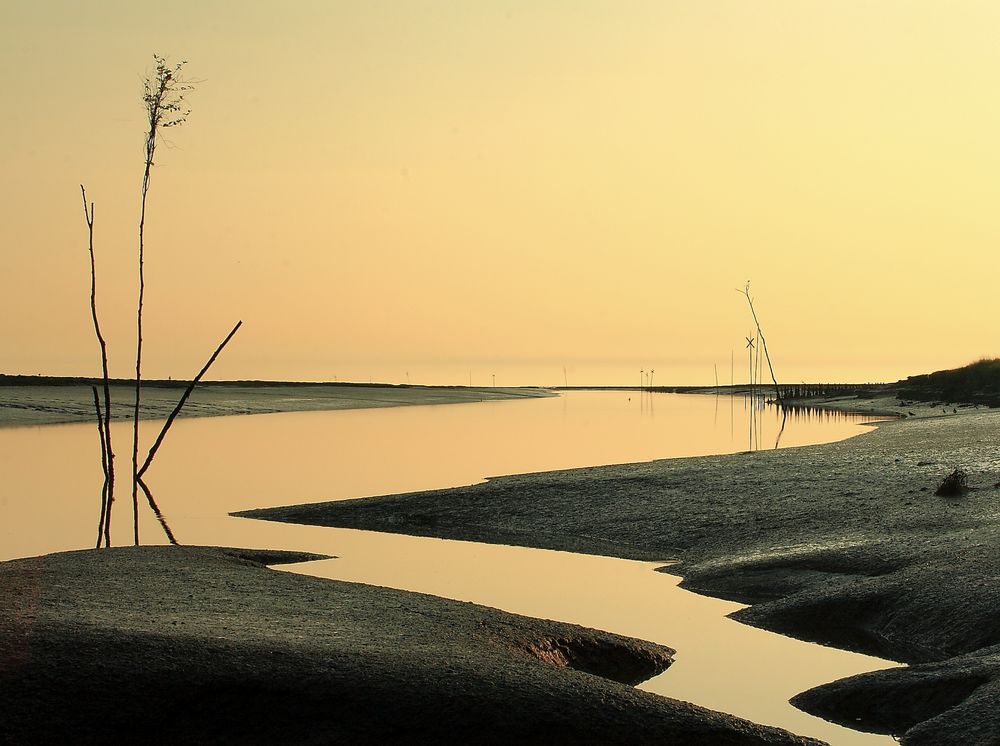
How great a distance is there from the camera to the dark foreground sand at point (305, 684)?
8953 mm

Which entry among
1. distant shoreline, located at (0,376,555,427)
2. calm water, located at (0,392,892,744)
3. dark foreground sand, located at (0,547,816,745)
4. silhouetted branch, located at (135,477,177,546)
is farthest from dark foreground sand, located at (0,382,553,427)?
dark foreground sand, located at (0,547,816,745)

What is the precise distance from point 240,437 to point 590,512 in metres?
35.9

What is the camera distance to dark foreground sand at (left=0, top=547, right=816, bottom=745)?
8.95m

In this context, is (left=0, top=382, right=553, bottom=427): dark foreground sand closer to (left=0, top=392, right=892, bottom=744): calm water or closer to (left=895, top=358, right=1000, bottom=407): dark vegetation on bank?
(left=0, top=392, right=892, bottom=744): calm water

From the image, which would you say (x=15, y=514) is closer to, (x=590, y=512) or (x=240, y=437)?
(x=590, y=512)

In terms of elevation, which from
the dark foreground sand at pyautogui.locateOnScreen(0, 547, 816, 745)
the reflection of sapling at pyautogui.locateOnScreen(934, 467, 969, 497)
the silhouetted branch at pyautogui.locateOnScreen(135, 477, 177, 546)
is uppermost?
the reflection of sapling at pyautogui.locateOnScreen(934, 467, 969, 497)

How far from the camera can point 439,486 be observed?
31.8 m

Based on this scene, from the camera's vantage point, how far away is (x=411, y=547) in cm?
2073

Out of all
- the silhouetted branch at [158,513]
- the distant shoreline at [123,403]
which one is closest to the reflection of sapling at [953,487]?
the silhouetted branch at [158,513]

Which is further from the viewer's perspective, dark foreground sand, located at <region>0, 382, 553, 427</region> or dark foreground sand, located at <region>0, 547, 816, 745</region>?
dark foreground sand, located at <region>0, 382, 553, 427</region>

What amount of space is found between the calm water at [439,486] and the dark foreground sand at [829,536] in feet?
2.02

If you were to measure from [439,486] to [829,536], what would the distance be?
14870mm

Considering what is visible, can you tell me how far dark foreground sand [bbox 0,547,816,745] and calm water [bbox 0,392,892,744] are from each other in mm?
1489

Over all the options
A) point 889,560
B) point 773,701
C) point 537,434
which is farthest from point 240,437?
point 773,701
